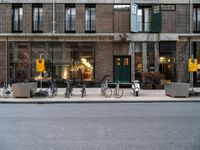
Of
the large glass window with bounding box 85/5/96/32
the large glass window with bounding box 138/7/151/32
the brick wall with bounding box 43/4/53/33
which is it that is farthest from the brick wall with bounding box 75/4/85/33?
the large glass window with bounding box 138/7/151/32

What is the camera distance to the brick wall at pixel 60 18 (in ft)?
102

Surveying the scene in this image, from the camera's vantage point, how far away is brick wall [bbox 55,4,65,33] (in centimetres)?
3117

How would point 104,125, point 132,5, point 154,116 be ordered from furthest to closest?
point 132,5 < point 154,116 < point 104,125

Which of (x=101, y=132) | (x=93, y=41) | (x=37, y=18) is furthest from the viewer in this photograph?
(x=37, y=18)

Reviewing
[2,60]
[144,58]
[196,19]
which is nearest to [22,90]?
[2,60]

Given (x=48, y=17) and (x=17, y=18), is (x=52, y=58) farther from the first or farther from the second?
(x=17, y=18)

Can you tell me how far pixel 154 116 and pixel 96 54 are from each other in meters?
18.6

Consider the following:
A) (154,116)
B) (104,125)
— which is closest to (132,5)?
(154,116)

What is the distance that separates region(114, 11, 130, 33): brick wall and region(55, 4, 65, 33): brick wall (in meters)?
4.67

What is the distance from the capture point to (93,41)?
102ft

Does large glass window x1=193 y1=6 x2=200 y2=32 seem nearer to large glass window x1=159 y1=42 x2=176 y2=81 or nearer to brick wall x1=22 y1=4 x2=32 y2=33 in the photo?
large glass window x1=159 y1=42 x2=176 y2=81

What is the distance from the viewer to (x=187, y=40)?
31.4 metres

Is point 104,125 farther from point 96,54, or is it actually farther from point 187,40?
point 187,40

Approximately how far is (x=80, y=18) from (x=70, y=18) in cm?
91
